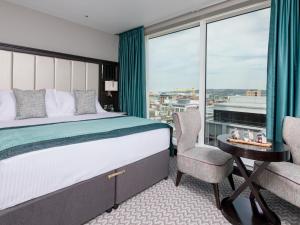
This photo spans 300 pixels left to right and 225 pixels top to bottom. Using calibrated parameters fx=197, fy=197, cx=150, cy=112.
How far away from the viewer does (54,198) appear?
146 centimetres

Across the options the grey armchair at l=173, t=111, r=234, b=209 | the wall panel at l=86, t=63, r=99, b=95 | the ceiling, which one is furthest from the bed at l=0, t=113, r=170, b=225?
the wall panel at l=86, t=63, r=99, b=95

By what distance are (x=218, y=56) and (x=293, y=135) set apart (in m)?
1.77

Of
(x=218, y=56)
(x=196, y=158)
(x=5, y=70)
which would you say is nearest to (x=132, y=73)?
(x=218, y=56)

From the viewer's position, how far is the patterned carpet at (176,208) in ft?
5.92

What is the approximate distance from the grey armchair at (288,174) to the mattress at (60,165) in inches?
50.3

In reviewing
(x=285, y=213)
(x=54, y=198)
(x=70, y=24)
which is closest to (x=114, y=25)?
(x=70, y=24)

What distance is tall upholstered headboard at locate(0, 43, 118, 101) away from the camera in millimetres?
2989

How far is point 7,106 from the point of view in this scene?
261 centimetres

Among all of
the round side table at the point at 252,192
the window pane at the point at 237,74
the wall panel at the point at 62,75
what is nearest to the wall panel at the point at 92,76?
the wall panel at the point at 62,75

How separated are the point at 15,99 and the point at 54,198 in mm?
1840

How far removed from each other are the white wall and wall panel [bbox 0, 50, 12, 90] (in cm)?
26

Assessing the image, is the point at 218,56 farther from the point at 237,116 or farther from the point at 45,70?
the point at 45,70

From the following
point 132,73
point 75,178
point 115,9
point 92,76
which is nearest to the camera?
point 75,178

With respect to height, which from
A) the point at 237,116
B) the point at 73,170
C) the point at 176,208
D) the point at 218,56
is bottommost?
the point at 176,208
